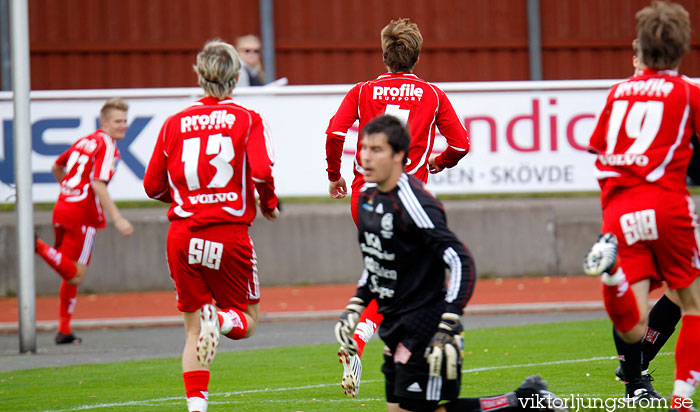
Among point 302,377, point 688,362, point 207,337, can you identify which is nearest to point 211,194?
point 207,337

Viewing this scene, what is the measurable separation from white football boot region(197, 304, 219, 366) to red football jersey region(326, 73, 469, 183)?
196 cm

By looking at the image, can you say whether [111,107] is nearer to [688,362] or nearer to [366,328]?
[366,328]

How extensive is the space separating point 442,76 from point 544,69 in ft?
6.97

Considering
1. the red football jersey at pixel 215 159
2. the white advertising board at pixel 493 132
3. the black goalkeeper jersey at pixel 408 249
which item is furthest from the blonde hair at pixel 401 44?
the white advertising board at pixel 493 132

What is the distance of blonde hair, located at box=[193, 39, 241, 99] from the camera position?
245 inches

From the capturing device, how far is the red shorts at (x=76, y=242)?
1064 centimetres

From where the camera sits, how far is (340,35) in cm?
2117

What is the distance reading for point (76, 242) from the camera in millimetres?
10656

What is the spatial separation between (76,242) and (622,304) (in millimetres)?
6740

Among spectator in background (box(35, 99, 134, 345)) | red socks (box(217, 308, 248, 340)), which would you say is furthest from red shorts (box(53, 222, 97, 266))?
red socks (box(217, 308, 248, 340))

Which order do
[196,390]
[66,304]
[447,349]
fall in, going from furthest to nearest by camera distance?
1. [66,304]
2. [196,390]
3. [447,349]

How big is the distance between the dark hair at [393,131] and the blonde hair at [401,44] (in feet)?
7.52

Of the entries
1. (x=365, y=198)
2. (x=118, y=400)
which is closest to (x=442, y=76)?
(x=118, y=400)

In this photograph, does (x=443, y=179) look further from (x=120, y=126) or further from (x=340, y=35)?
(x=340, y=35)
